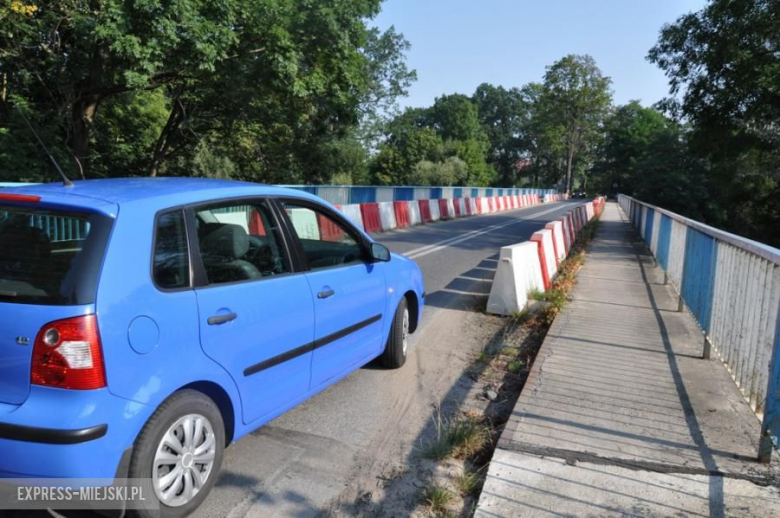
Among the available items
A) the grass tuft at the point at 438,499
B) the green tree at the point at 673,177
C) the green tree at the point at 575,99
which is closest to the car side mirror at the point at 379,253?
the grass tuft at the point at 438,499

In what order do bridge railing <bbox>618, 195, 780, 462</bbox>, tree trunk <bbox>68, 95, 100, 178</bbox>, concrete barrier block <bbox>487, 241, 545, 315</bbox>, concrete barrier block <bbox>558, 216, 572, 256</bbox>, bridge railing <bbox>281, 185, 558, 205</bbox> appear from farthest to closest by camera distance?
bridge railing <bbox>281, 185, 558, 205</bbox> → tree trunk <bbox>68, 95, 100, 178</bbox> → concrete barrier block <bbox>558, 216, 572, 256</bbox> → concrete barrier block <bbox>487, 241, 545, 315</bbox> → bridge railing <bbox>618, 195, 780, 462</bbox>

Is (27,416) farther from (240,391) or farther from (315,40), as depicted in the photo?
(315,40)

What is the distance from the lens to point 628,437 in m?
3.70

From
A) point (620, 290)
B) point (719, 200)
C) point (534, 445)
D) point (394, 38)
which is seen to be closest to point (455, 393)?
point (534, 445)

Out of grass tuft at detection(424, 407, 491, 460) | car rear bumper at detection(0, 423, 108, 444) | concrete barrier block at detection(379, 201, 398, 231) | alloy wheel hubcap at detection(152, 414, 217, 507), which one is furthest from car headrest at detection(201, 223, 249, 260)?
concrete barrier block at detection(379, 201, 398, 231)

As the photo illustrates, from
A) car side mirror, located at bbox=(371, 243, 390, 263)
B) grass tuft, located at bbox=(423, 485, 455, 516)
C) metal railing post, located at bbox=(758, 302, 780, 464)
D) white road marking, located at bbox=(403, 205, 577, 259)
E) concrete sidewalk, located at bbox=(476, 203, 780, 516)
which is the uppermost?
car side mirror, located at bbox=(371, 243, 390, 263)

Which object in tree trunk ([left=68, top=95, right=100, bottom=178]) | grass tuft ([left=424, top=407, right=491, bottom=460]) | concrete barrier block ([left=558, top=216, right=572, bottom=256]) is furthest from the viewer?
tree trunk ([left=68, top=95, right=100, bottom=178])

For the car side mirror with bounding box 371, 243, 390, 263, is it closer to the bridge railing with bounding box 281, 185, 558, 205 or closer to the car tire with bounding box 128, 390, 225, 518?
the car tire with bounding box 128, 390, 225, 518

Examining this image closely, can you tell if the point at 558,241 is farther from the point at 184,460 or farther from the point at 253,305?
the point at 184,460

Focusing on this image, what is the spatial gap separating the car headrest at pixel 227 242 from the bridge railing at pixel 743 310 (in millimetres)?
3121

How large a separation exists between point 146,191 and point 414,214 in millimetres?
17523

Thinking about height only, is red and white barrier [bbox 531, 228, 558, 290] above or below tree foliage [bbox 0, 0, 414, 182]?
below

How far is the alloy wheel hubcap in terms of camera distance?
2.59 metres

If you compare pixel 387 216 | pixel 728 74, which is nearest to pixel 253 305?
pixel 387 216
